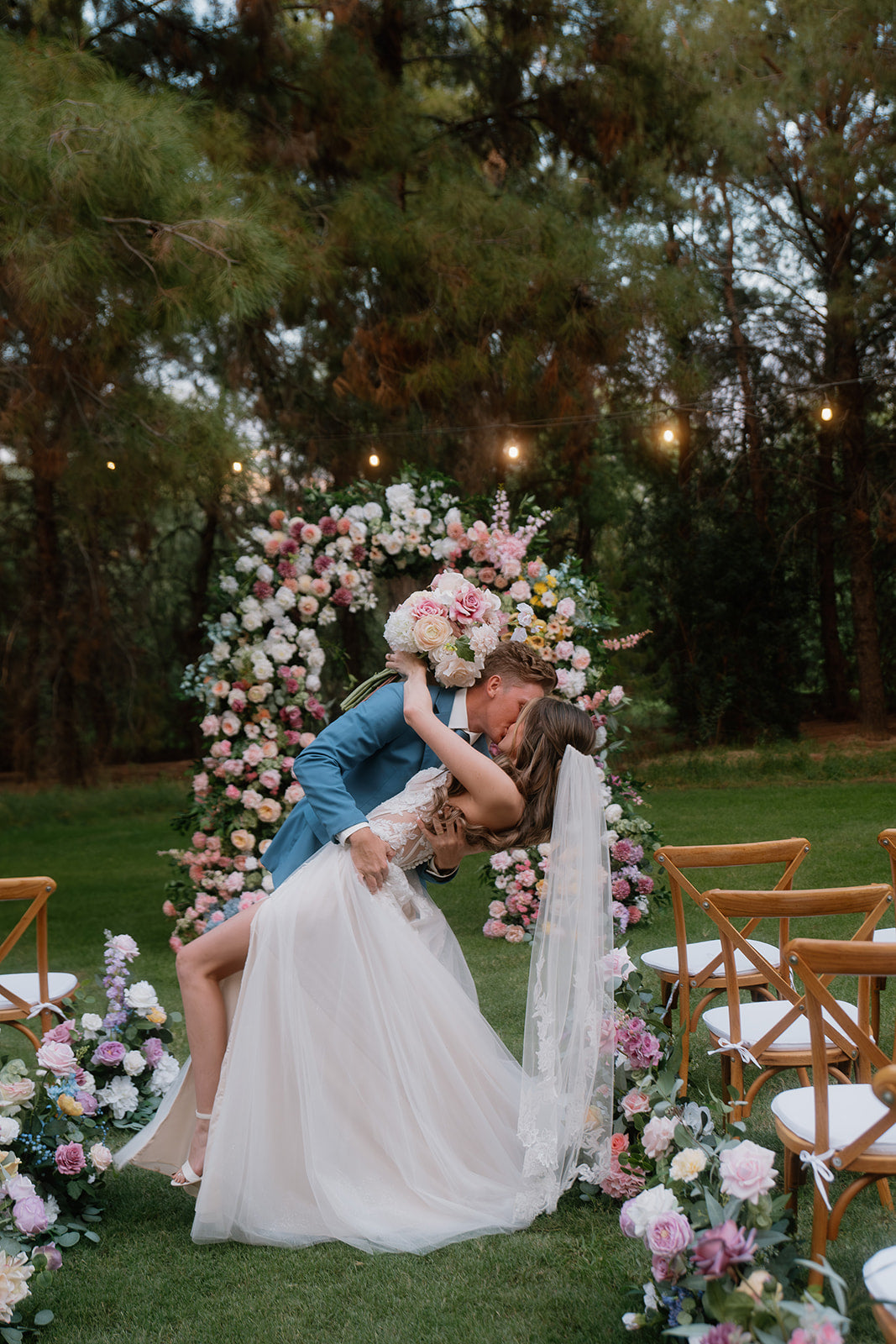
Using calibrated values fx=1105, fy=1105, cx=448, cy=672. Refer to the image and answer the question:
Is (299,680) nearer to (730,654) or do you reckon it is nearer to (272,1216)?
(272,1216)

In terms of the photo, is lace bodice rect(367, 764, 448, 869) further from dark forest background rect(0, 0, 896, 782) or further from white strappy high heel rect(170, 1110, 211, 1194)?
dark forest background rect(0, 0, 896, 782)

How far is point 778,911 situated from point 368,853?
0.96 metres

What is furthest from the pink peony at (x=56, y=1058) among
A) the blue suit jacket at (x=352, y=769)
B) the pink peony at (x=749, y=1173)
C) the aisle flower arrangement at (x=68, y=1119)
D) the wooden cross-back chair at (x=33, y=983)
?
the pink peony at (x=749, y=1173)

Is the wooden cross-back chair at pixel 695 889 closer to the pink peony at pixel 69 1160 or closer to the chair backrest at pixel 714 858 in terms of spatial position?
the chair backrest at pixel 714 858

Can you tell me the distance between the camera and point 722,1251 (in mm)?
1747

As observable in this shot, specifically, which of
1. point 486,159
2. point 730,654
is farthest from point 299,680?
point 730,654

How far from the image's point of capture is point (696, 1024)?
159 inches

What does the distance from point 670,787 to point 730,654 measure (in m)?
3.06

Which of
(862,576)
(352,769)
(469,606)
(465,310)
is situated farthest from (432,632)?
(862,576)

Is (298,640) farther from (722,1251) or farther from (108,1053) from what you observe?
(722,1251)

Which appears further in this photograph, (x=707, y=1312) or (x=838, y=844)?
(x=838, y=844)

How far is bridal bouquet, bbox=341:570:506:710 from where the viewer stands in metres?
2.71

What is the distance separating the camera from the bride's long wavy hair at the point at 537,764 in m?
2.73

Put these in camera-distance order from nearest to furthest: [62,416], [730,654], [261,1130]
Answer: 1. [261,1130]
2. [62,416]
3. [730,654]
